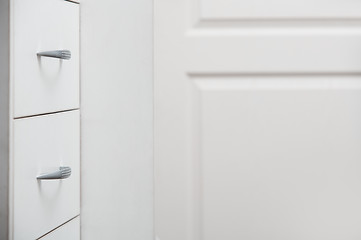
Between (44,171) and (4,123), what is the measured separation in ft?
0.50

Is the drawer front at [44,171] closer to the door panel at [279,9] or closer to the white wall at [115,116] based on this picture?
the white wall at [115,116]

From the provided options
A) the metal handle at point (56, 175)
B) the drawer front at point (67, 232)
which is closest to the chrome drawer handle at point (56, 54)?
the metal handle at point (56, 175)

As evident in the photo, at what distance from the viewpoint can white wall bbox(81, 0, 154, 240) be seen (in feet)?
3.53

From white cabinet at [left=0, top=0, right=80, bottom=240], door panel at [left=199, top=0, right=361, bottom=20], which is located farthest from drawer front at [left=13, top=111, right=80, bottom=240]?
door panel at [left=199, top=0, right=361, bottom=20]

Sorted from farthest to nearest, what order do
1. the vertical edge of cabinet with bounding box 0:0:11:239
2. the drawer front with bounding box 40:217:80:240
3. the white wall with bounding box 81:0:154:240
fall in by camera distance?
1. the white wall with bounding box 81:0:154:240
2. the drawer front with bounding box 40:217:80:240
3. the vertical edge of cabinet with bounding box 0:0:11:239

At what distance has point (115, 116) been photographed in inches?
43.0

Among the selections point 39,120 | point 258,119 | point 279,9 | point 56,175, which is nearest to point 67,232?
point 56,175

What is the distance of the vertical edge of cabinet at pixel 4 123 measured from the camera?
770mm

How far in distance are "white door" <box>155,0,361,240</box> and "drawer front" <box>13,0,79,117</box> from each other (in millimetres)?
225

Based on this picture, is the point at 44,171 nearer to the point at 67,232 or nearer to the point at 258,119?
the point at 67,232

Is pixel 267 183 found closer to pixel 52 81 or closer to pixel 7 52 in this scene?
pixel 52 81

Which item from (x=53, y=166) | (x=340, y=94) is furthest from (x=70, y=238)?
(x=340, y=94)

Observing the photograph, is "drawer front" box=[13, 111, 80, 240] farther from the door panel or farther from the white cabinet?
the door panel

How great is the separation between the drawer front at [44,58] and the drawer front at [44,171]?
1.3 inches
